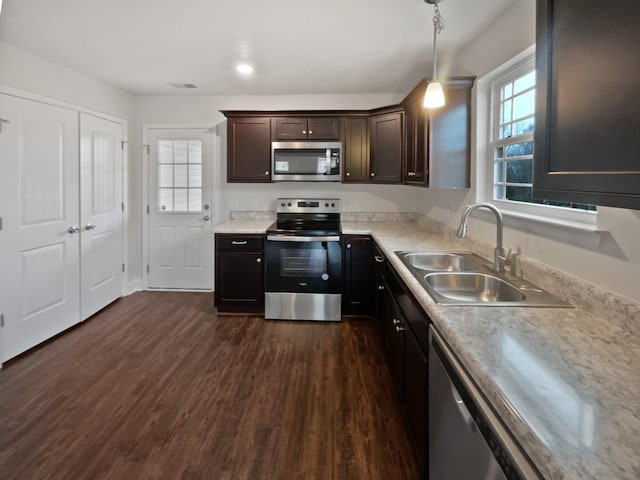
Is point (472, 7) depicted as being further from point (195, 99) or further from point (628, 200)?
point (195, 99)

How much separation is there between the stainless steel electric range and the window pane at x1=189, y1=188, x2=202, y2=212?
1.31 meters

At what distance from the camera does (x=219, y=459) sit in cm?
184

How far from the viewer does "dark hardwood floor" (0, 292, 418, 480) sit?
1.81 meters

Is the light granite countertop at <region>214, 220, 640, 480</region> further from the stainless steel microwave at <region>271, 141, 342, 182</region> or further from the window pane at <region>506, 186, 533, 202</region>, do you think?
the stainless steel microwave at <region>271, 141, 342, 182</region>

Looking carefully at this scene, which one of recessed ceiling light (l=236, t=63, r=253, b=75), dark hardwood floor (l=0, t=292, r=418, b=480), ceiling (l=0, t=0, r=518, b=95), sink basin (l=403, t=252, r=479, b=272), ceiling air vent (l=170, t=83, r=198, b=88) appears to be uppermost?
ceiling air vent (l=170, t=83, r=198, b=88)

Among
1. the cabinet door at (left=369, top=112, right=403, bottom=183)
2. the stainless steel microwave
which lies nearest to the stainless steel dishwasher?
the cabinet door at (left=369, top=112, right=403, bottom=183)

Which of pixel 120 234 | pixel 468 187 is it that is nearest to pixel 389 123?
pixel 468 187

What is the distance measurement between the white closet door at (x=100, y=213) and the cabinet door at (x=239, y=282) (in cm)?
126

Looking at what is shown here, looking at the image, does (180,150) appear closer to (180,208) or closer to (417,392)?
(180,208)

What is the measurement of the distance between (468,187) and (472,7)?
1148 millimetres

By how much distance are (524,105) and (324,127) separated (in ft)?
7.26

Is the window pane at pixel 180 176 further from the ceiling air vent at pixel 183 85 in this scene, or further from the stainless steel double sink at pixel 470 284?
the stainless steel double sink at pixel 470 284

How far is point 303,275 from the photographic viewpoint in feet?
12.2

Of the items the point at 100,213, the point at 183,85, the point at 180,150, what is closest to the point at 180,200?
the point at 180,150
